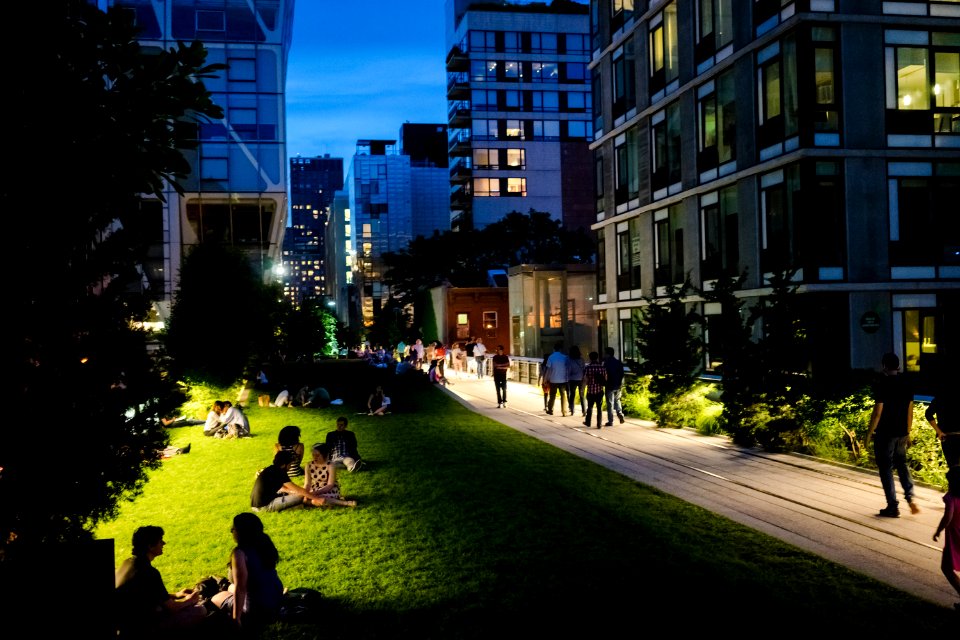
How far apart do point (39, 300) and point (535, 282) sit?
43610 mm

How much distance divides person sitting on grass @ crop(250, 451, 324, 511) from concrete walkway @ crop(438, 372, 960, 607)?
5.50 metres

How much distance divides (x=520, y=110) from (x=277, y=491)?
81.8 meters

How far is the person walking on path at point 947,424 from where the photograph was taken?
32.3ft

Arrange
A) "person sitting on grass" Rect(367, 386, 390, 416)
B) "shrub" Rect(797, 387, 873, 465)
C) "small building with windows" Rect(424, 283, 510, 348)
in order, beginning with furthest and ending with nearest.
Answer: "small building with windows" Rect(424, 283, 510, 348), "person sitting on grass" Rect(367, 386, 390, 416), "shrub" Rect(797, 387, 873, 465)

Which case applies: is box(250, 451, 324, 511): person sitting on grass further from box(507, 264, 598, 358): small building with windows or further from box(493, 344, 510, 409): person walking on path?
box(507, 264, 598, 358): small building with windows

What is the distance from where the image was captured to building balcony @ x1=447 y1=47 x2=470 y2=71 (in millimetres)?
88188

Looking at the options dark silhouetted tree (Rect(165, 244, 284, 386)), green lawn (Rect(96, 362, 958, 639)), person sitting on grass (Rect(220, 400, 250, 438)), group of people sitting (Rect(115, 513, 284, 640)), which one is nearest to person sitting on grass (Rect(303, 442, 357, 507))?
green lawn (Rect(96, 362, 958, 639))

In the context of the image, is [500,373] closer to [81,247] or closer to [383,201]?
[81,247]

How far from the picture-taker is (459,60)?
290ft

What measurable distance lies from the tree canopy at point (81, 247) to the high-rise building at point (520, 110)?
275 feet

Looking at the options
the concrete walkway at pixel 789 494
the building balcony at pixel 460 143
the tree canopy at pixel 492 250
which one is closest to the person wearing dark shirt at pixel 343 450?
the concrete walkway at pixel 789 494

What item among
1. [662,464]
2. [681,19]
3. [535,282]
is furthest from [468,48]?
[662,464]

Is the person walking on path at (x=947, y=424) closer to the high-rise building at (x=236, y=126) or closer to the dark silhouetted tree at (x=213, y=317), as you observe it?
the dark silhouetted tree at (x=213, y=317)

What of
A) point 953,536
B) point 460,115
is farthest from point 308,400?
point 460,115
